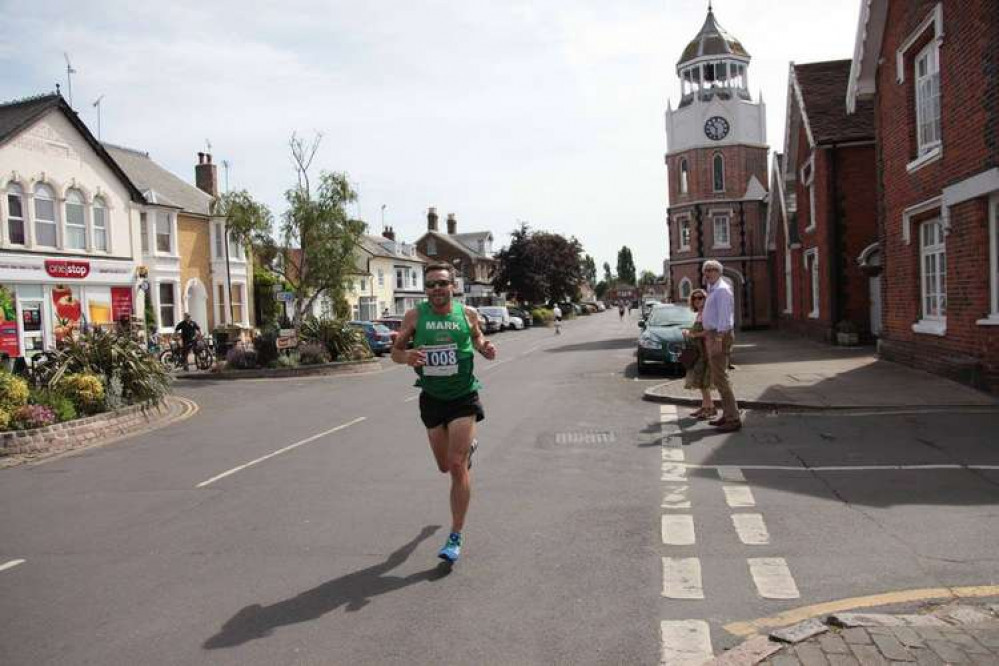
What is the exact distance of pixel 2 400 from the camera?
1138 cm

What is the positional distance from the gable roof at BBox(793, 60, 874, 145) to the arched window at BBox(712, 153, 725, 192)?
18266 mm

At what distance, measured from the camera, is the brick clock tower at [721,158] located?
43.6 meters

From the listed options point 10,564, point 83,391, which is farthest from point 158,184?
point 10,564

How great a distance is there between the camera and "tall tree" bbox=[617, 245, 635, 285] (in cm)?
18038

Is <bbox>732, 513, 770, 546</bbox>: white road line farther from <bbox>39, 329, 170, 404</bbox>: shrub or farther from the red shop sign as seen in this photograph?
the red shop sign

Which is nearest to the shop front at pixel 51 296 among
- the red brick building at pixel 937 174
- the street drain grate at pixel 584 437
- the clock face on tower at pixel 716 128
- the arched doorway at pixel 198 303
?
the arched doorway at pixel 198 303

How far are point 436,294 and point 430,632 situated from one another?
7.42ft

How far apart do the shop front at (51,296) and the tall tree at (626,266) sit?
157m

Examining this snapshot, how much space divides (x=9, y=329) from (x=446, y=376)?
22470 millimetres

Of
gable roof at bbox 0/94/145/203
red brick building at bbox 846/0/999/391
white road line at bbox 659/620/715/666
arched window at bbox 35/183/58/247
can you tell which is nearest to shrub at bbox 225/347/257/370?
arched window at bbox 35/183/58/247

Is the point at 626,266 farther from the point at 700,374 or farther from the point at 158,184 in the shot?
the point at 700,374

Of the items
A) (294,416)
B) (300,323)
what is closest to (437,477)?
(294,416)

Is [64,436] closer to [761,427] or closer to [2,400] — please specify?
[2,400]

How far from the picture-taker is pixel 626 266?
181000mm
